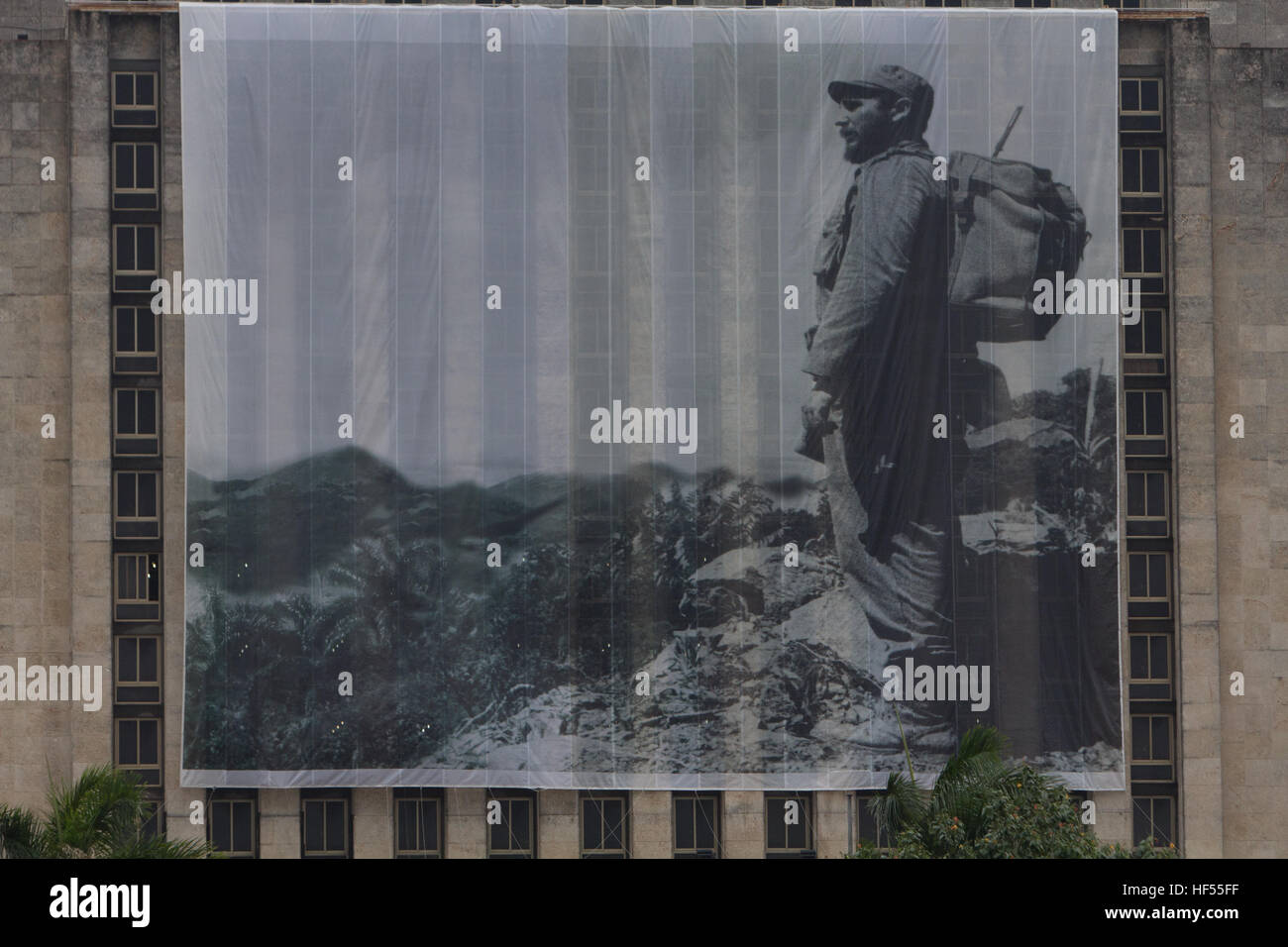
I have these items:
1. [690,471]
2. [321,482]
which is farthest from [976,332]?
[321,482]

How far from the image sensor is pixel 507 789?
38.7m

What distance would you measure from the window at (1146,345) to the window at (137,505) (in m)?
25.8

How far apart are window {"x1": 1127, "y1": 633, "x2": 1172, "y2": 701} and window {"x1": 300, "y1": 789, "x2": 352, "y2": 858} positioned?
68.2 ft

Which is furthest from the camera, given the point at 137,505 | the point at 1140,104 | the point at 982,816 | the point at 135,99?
the point at 1140,104

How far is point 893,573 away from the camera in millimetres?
38562

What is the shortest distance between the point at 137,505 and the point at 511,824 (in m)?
12.8

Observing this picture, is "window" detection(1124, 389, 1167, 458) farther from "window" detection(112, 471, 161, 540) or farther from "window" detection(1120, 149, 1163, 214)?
"window" detection(112, 471, 161, 540)

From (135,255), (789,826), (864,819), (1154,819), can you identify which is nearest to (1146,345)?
(1154,819)

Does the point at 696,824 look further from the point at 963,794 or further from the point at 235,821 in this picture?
the point at 963,794

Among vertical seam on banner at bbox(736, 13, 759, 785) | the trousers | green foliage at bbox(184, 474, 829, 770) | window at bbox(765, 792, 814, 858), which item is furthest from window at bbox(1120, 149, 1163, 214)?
window at bbox(765, 792, 814, 858)

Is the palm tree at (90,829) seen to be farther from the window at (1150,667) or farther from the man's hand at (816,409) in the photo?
the window at (1150,667)

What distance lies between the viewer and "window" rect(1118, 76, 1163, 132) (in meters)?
40.2

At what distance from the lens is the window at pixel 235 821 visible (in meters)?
38.6

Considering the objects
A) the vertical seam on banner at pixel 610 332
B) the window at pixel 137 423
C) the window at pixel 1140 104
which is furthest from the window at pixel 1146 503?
the window at pixel 137 423
